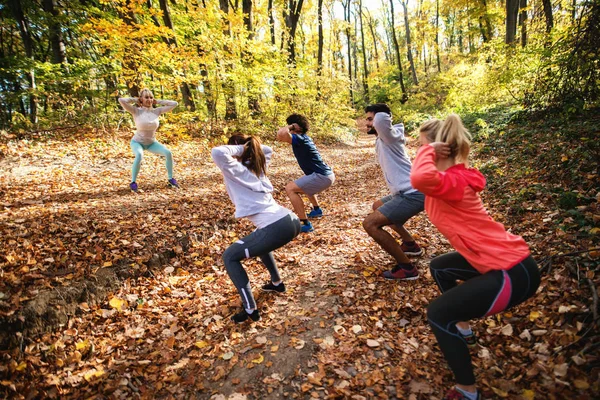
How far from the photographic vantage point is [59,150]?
8977 mm

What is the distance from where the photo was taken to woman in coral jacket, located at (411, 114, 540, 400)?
7.00 feet

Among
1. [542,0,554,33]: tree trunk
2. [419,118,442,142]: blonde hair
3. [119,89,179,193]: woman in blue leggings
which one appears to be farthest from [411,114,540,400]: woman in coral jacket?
[542,0,554,33]: tree trunk

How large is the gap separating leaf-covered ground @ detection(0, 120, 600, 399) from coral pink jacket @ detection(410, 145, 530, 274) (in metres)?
1.13

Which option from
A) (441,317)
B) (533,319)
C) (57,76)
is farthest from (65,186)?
(533,319)

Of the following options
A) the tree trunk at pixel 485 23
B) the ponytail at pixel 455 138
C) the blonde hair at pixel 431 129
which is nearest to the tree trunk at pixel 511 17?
the tree trunk at pixel 485 23

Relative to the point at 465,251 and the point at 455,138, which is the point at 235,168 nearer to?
the point at 455,138

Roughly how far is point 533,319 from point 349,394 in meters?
1.99

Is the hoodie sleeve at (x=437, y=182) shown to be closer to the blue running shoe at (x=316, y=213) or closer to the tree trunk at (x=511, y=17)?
the blue running shoe at (x=316, y=213)

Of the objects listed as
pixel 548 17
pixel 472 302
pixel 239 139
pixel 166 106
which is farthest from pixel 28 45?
pixel 548 17

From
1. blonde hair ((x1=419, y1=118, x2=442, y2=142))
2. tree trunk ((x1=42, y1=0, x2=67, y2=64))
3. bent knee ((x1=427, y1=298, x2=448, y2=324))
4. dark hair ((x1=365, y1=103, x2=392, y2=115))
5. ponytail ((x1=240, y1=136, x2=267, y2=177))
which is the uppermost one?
tree trunk ((x1=42, y1=0, x2=67, y2=64))

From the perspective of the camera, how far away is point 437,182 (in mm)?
2189

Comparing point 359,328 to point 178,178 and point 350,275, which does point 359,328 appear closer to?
point 350,275

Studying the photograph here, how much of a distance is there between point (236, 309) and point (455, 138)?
126 inches

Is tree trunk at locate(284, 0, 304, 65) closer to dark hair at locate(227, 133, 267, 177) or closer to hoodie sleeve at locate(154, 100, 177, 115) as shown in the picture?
hoodie sleeve at locate(154, 100, 177, 115)
